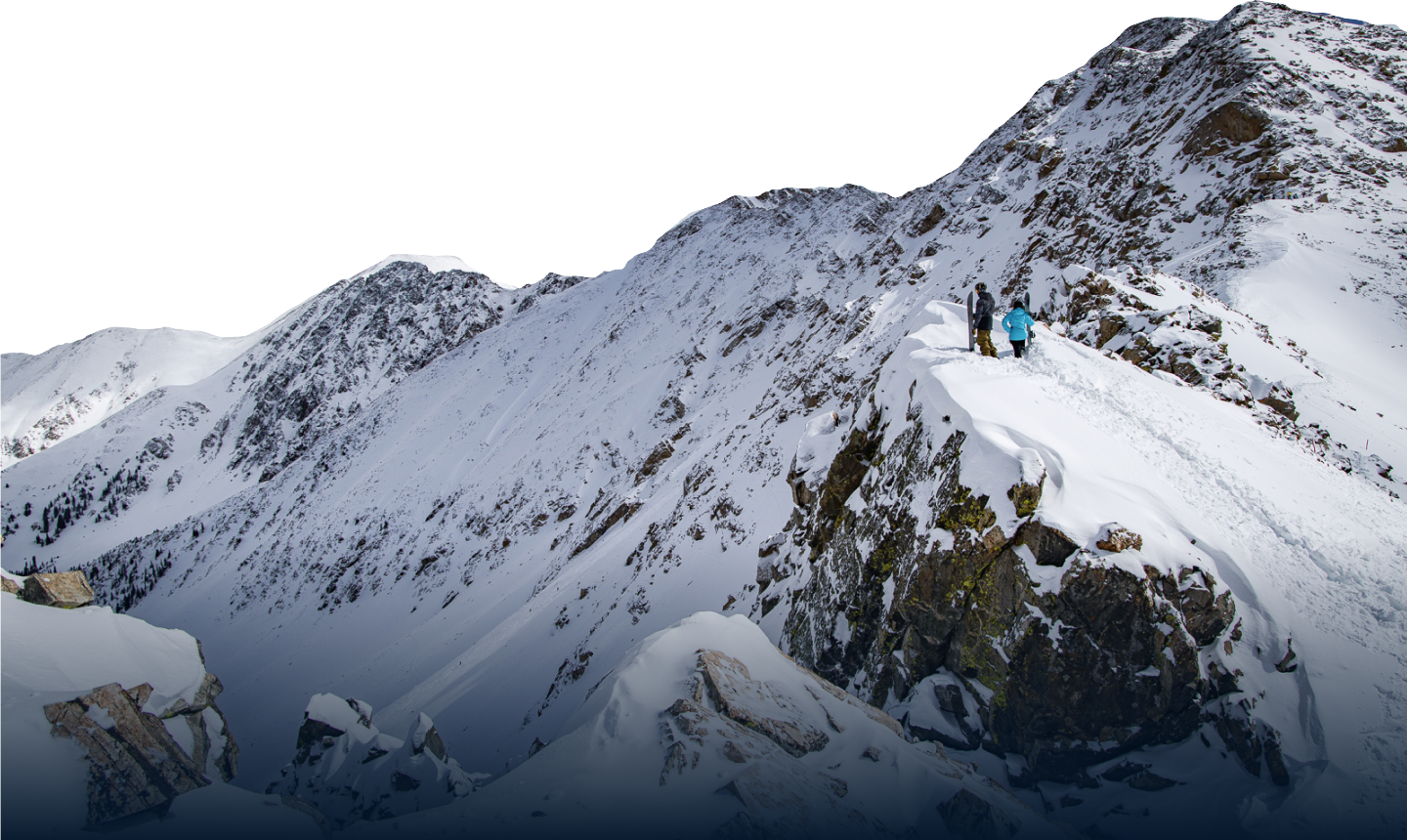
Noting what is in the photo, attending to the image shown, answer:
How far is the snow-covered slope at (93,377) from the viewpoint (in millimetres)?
117062

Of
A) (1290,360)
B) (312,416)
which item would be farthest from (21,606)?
(312,416)

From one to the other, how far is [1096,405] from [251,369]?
435 ft

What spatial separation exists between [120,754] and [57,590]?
536 cm

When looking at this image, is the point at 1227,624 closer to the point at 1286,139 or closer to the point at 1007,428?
the point at 1007,428

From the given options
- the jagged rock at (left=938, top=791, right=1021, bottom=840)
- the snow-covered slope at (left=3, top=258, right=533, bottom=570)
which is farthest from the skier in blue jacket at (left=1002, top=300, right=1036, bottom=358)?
the snow-covered slope at (left=3, top=258, right=533, bottom=570)

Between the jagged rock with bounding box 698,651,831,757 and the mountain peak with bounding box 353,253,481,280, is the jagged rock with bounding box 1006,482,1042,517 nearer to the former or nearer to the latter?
the jagged rock with bounding box 698,651,831,757

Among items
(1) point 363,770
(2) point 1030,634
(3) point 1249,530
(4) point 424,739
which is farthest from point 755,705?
(1) point 363,770

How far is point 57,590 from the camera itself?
31.4ft

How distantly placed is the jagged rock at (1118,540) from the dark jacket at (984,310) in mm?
5333

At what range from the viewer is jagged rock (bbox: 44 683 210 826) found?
6.04 meters

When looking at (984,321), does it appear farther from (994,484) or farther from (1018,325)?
(994,484)

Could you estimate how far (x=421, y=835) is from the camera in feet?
17.3

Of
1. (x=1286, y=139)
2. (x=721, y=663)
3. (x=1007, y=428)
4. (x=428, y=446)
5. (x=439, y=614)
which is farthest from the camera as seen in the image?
(x=428, y=446)

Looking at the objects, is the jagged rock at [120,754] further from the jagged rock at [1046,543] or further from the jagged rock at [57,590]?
the jagged rock at [1046,543]
